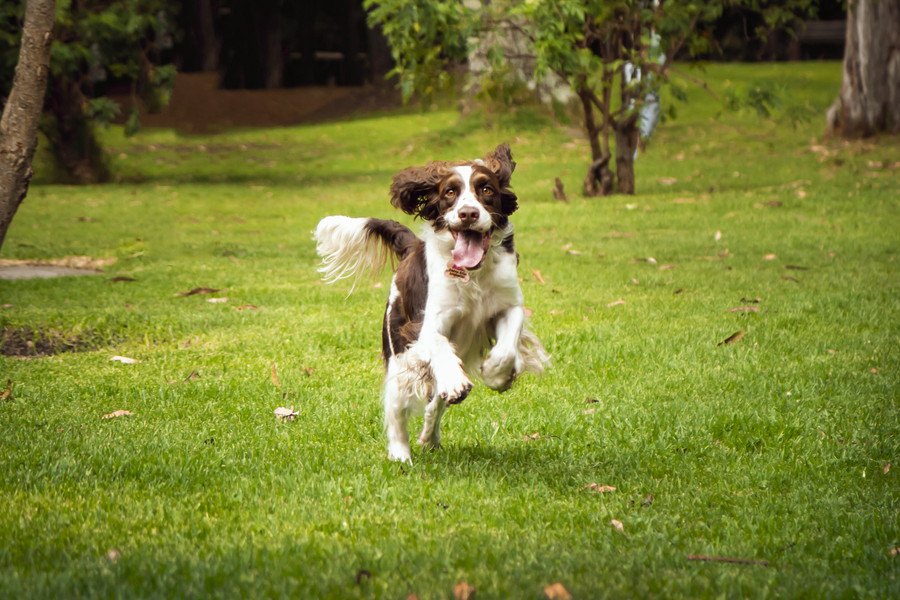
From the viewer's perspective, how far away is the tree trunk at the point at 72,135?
19.0 meters

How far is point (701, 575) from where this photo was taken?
376 cm

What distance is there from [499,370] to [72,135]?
1653 cm

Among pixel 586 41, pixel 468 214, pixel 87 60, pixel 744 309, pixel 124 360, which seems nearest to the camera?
pixel 468 214

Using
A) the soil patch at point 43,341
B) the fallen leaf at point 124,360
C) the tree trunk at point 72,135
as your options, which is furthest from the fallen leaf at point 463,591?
the tree trunk at point 72,135

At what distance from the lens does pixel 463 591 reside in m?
3.46

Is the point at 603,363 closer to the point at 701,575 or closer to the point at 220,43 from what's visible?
the point at 701,575

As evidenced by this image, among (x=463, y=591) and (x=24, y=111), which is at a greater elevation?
(x=24, y=111)

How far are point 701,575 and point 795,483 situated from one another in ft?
4.33

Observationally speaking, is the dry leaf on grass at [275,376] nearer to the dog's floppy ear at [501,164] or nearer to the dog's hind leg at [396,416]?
the dog's hind leg at [396,416]

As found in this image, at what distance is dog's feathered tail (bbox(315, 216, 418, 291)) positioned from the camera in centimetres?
572

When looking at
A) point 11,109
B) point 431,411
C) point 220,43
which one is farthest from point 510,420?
point 220,43

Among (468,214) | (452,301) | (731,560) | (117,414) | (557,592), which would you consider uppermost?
(468,214)

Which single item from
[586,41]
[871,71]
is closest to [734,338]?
[586,41]

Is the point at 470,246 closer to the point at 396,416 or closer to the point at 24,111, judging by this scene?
the point at 396,416
